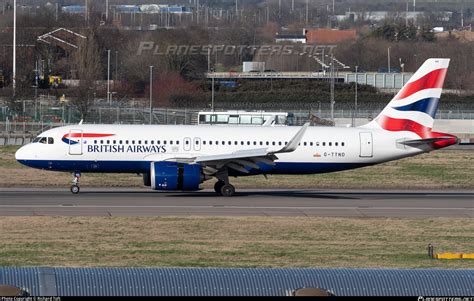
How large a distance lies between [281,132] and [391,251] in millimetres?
16020

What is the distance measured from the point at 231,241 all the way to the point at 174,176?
1100 cm

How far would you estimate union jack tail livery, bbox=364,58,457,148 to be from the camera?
150ft

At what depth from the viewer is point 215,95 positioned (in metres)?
106

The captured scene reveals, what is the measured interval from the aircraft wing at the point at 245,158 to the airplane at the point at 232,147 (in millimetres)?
39

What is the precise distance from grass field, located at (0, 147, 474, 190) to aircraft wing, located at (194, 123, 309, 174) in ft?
16.0

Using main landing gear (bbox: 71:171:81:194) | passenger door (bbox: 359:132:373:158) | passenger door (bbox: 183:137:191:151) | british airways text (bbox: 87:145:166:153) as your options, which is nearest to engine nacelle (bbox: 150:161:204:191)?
british airways text (bbox: 87:145:166:153)

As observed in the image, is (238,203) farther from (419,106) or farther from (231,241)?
(231,241)

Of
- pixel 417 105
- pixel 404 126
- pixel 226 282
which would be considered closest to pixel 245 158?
pixel 404 126

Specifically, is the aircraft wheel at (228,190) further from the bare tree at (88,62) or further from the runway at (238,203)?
→ the bare tree at (88,62)

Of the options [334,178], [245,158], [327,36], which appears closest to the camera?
[245,158]

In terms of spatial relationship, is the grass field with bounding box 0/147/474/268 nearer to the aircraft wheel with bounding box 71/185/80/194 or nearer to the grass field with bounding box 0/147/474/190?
the aircraft wheel with bounding box 71/185/80/194

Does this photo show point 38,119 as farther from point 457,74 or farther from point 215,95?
point 457,74

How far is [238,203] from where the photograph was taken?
4162 centimetres

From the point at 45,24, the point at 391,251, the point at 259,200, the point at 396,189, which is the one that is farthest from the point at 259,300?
the point at 45,24
